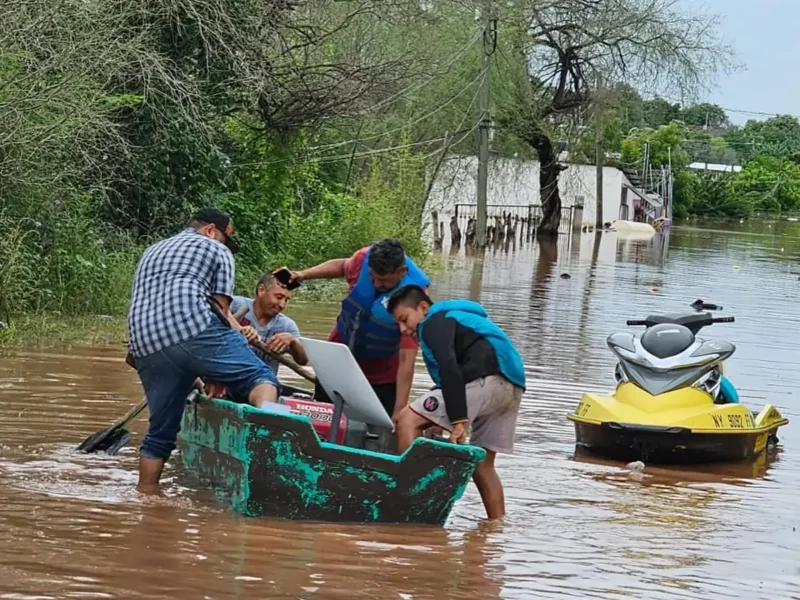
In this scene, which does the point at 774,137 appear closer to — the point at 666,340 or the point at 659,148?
the point at 659,148

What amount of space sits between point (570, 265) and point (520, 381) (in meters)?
26.6

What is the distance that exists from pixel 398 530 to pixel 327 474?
532mm

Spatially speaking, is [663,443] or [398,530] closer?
[398,530]

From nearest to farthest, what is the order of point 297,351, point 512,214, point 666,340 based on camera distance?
point 297,351 < point 666,340 < point 512,214

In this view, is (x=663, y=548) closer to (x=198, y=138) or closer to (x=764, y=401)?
(x=764, y=401)

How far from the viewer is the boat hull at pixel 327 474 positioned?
722 centimetres

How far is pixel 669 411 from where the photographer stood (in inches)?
400

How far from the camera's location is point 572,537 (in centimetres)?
782

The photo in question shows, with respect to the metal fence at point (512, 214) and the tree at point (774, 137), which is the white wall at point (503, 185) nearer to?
the metal fence at point (512, 214)

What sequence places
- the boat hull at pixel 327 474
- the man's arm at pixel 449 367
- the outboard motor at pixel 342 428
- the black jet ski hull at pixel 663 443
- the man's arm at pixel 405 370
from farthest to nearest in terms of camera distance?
1. the black jet ski hull at pixel 663 443
2. the man's arm at pixel 405 370
3. the outboard motor at pixel 342 428
4. the man's arm at pixel 449 367
5. the boat hull at pixel 327 474

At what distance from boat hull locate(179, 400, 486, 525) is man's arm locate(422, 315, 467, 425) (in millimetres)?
243

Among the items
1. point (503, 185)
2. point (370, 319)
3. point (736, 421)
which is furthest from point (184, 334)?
point (503, 185)

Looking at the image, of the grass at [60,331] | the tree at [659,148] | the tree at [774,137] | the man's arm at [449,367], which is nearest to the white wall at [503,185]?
the tree at [659,148]

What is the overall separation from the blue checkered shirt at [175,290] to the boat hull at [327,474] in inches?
19.6
